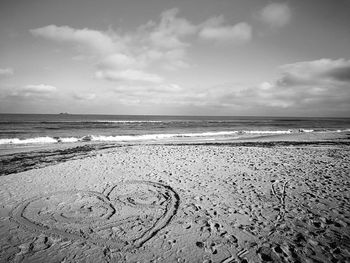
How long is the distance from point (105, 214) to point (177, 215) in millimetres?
2075

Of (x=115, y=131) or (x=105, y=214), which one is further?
(x=115, y=131)

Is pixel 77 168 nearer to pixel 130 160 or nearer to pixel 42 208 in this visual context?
pixel 130 160

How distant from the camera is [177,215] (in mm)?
5059

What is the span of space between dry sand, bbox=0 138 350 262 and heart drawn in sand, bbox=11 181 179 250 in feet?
0.09

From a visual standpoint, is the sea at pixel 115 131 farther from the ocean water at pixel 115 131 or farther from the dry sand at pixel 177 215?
the dry sand at pixel 177 215

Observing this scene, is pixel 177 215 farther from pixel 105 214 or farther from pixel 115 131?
pixel 115 131

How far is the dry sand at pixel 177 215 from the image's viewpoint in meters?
3.73

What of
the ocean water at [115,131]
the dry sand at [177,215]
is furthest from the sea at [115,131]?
the dry sand at [177,215]

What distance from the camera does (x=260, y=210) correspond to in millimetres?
5211

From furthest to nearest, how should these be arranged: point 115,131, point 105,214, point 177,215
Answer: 1. point 115,131
2. point 105,214
3. point 177,215

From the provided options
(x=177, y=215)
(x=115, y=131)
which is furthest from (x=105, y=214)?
(x=115, y=131)

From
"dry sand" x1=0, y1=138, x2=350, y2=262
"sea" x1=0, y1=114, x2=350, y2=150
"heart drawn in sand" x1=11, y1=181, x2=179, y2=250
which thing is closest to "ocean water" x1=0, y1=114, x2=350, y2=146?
"sea" x1=0, y1=114, x2=350, y2=150

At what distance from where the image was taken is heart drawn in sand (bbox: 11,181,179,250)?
428cm

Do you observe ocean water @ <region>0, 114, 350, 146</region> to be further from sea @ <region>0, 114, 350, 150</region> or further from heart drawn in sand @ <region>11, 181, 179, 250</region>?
heart drawn in sand @ <region>11, 181, 179, 250</region>
